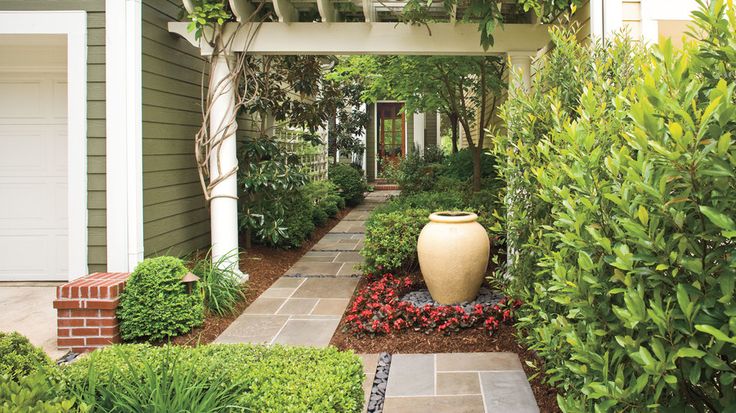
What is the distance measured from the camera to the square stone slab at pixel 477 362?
360 cm

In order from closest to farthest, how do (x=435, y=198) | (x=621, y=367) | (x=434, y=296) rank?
(x=621, y=367)
(x=434, y=296)
(x=435, y=198)

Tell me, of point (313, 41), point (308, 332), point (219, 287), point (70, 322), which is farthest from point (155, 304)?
point (313, 41)

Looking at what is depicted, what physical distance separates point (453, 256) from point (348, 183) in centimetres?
797

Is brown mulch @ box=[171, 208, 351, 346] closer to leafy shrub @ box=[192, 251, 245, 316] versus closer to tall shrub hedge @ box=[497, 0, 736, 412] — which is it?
leafy shrub @ box=[192, 251, 245, 316]

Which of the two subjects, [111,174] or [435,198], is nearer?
[111,174]

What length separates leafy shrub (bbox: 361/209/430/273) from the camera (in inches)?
216

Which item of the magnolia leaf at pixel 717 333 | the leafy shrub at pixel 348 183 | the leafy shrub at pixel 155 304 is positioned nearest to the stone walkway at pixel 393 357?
the leafy shrub at pixel 155 304

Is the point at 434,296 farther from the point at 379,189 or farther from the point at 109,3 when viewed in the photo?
the point at 379,189

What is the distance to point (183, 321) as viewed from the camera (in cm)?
428

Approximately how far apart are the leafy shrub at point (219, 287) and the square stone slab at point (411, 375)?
5.42ft

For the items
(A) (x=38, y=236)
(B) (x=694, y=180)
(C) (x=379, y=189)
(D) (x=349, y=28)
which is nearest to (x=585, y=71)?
(B) (x=694, y=180)

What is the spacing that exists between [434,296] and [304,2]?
2.92 m

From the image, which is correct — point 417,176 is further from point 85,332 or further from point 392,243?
point 85,332

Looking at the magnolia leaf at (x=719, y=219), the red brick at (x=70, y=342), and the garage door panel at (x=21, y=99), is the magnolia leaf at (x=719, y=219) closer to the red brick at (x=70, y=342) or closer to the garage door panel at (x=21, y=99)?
the red brick at (x=70, y=342)
